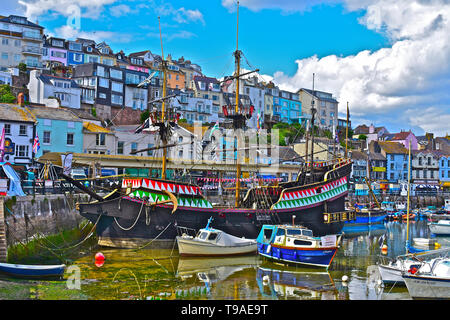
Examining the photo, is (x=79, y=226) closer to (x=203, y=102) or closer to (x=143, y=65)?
(x=203, y=102)

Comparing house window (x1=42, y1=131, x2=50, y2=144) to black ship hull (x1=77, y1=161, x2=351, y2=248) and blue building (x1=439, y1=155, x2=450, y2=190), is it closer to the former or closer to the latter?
black ship hull (x1=77, y1=161, x2=351, y2=248)

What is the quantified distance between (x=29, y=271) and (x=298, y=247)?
46.2 feet

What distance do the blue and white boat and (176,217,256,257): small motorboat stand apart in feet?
5.19

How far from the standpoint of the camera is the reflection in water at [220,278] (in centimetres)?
1948

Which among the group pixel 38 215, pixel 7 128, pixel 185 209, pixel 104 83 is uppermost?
pixel 104 83

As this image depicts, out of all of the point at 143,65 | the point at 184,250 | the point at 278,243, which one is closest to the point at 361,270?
the point at 278,243

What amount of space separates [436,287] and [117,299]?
1274cm

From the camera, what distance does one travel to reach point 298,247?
83.6 ft

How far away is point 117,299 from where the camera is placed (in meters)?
17.9

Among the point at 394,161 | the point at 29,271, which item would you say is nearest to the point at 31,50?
the point at 29,271

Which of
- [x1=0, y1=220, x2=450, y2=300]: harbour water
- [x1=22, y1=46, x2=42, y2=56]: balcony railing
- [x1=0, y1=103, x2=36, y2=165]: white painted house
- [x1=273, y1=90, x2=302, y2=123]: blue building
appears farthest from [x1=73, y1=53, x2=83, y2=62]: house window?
[x1=0, y1=220, x2=450, y2=300]: harbour water

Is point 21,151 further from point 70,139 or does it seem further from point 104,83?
point 104,83

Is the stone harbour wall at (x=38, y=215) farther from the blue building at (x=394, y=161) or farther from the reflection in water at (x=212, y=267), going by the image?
the blue building at (x=394, y=161)

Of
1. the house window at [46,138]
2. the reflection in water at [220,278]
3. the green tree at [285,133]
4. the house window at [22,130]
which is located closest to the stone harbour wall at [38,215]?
the reflection in water at [220,278]
